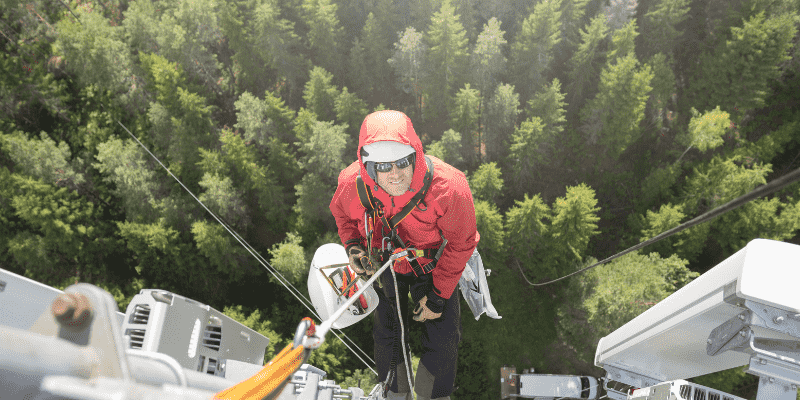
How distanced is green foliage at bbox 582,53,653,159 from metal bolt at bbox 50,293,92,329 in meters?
15.4

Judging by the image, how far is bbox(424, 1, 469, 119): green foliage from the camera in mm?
13711

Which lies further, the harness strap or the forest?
the forest

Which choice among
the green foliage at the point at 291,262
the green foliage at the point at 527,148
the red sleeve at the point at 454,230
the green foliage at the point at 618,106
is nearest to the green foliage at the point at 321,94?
the green foliage at the point at 291,262

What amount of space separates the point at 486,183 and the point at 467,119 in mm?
2565

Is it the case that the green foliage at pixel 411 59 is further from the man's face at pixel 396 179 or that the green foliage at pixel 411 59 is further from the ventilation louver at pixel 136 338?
the ventilation louver at pixel 136 338

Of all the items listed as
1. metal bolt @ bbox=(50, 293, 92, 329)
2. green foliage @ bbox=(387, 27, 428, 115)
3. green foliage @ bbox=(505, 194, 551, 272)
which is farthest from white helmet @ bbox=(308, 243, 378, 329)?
green foliage @ bbox=(387, 27, 428, 115)

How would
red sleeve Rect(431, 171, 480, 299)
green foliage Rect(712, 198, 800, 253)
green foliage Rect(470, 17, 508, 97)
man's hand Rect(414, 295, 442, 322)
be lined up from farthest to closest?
green foliage Rect(470, 17, 508, 97), green foliage Rect(712, 198, 800, 253), man's hand Rect(414, 295, 442, 322), red sleeve Rect(431, 171, 480, 299)

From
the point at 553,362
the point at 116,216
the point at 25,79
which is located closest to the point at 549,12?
the point at 553,362

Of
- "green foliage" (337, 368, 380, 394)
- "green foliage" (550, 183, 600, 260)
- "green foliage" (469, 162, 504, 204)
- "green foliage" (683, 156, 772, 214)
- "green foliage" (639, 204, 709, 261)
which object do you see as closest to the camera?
"green foliage" (550, 183, 600, 260)

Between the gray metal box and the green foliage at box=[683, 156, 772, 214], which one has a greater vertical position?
the green foliage at box=[683, 156, 772, 214]

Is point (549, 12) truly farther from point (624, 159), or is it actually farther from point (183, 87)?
point (183, 87)

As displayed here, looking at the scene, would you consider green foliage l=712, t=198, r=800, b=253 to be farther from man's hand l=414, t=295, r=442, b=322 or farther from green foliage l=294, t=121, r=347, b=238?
man's hand l=414, t=295, r=442, b=322

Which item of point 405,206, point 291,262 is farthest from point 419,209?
point 291,262

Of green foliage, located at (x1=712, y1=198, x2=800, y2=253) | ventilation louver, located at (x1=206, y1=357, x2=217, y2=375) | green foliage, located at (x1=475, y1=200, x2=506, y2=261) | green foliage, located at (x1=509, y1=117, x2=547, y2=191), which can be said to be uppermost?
green foliage, located at (x1=509, y1=117, x2=547, y2=191)
